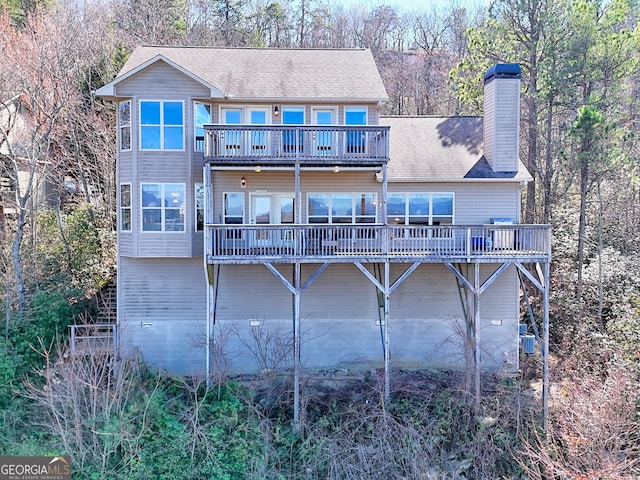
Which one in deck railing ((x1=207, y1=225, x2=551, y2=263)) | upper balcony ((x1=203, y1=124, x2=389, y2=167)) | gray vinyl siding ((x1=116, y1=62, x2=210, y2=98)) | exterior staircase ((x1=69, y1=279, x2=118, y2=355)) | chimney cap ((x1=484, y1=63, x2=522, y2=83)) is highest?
chimney cap ((x1=484, y1=63, x2=522, y2=83))

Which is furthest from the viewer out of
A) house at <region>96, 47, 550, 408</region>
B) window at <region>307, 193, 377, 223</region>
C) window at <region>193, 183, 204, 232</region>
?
window at <region>307, 193, 377, 223</region>

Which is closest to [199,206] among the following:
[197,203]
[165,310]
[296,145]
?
[197,203]

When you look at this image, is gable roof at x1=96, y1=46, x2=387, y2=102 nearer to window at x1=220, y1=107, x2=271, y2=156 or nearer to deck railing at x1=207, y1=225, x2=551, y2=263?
window at x1=220, y1=107, x2=271, y2=156

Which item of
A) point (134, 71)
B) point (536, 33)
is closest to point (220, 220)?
point (134, 71)

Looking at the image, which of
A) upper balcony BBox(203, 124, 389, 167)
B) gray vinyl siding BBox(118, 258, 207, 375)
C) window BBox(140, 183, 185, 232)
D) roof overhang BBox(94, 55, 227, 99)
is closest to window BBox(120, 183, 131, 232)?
window BBox(140, 183, 185, 232)

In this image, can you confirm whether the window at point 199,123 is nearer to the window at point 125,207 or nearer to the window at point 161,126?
the window at point 161,126

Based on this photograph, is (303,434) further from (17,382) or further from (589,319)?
(589,319)

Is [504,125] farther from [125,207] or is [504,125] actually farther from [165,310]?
[165,310]

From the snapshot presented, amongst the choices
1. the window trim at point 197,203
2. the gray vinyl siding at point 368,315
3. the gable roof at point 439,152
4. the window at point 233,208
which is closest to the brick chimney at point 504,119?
the gable roof at point 439,152
